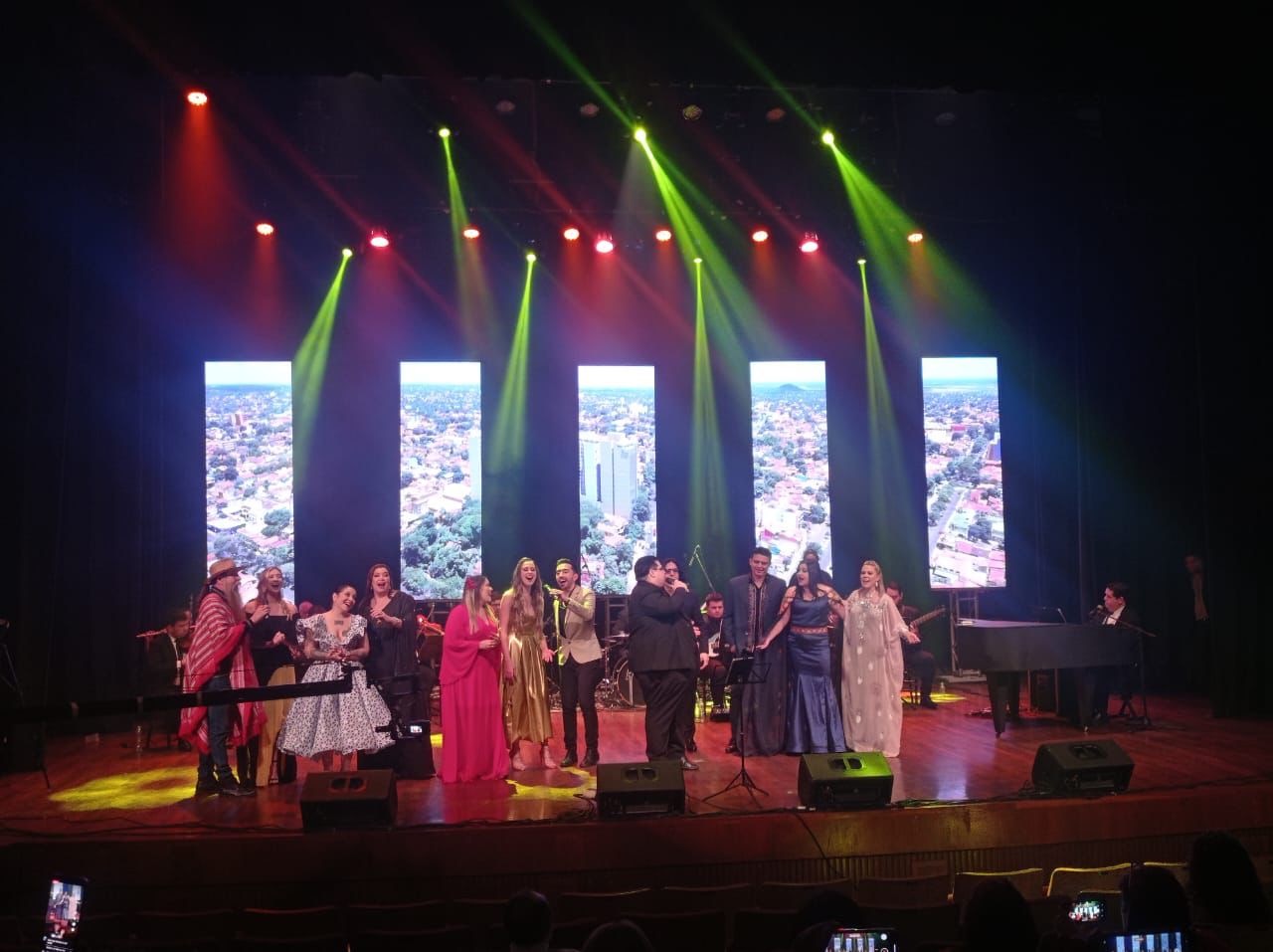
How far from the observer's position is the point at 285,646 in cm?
815

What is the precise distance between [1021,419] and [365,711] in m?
10.3

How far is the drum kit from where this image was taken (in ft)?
41.1

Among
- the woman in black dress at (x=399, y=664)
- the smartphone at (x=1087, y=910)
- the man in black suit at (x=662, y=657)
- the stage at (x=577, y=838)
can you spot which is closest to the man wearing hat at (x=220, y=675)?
the stage at (x=577, y=838)

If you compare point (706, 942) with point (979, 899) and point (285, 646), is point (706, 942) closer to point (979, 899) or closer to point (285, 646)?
point (979, 899)

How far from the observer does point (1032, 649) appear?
31.2ft

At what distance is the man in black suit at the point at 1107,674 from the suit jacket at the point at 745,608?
3.15m

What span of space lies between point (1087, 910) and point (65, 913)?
398cm

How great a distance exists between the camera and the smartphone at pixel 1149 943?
9.66 feet

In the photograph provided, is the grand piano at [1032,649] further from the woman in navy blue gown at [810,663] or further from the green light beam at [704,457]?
the green light beam at [704,457]

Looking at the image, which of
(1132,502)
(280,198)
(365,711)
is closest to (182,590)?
(280,198)

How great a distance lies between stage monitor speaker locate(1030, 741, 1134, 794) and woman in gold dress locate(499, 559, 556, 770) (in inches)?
149

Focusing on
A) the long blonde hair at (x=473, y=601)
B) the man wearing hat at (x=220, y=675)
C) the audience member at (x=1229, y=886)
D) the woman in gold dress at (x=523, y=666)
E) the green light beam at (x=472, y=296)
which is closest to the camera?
the audience member at (x=1229, y=886)

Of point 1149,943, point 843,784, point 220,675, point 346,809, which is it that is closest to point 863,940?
point 1149,943

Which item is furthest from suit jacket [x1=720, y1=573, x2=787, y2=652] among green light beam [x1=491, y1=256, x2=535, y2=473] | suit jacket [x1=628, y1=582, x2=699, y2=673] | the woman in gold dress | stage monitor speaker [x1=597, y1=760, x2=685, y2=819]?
green light beam [x1=491, y1=256, x2=535, y2=473]
